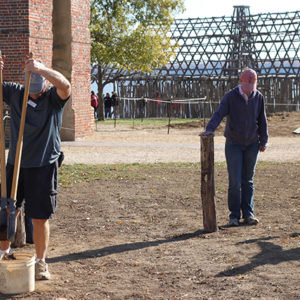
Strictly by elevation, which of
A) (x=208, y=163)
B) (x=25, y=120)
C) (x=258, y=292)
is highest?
(x=25, y=120)

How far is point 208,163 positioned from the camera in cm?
772

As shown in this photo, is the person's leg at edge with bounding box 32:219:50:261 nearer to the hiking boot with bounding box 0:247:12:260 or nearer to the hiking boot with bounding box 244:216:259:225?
the hiking boot with bounding box 0:247:12:260

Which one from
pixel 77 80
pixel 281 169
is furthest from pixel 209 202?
pixel 77 80

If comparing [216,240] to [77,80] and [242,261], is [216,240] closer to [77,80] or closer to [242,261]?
[242,261]

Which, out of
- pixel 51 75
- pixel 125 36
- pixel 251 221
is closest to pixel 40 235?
pixel 51 75

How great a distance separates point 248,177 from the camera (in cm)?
814

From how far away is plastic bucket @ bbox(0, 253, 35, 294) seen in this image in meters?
5.29

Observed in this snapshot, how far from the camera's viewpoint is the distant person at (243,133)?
7.89 m

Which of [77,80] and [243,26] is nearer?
[77,80]

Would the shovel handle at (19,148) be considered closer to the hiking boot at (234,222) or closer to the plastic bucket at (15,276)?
the plastic bucket at (15,276)

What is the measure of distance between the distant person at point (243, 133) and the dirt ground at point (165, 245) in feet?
1.09

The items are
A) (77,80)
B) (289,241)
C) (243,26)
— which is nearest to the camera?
(289,241)

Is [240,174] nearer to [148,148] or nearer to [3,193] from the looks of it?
[3,193]

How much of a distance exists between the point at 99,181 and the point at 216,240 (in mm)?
4925
